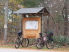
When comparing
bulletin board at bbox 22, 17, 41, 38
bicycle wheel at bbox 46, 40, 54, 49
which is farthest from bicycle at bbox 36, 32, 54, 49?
bulletin board at bbox 22, 17, 41, 38

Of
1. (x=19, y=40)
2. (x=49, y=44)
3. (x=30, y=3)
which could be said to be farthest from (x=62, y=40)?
(x=30, y=3)

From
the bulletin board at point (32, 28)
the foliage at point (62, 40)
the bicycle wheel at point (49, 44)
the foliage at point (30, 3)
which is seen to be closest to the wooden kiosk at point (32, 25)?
the bulletin board at point (32, 28)

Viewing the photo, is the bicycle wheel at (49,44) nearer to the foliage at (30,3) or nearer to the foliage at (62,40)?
the foliage at (62,40)

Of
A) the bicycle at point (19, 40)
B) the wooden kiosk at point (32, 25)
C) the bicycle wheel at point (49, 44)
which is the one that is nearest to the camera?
the wooden kiosk at point (32, 25)

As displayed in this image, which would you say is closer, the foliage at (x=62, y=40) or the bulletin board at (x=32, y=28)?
the bulletin board at (x=32, y=28)

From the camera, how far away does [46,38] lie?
14.6 meters

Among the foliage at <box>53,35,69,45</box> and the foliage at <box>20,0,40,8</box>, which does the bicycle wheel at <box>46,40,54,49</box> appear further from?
the foliage at <box>20,0,40,8</box>

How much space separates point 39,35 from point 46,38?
687 millimetres

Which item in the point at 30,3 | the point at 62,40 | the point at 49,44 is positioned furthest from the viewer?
the point at 30,3

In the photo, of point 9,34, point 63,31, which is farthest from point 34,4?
point 9,34

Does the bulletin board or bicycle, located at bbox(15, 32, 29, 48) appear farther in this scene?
bicycle, located at bbox(15, 32, 29, 48)

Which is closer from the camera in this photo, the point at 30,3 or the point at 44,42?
the point at 44,42

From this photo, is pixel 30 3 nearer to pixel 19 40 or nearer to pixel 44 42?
pixel 19 40

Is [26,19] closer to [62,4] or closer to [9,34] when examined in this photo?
[62,4]
